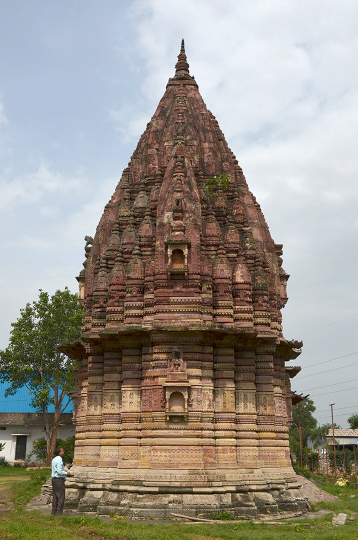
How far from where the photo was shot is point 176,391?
18000 millimetres

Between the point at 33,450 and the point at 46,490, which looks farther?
the point at 33,450

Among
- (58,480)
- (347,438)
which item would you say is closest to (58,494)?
(58,480)

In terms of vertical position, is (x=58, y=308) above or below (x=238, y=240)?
above

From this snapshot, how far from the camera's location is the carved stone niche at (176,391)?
17.8 meters

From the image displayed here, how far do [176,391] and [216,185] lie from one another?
28.7ft

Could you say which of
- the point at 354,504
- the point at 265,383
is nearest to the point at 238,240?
the point at 265,383

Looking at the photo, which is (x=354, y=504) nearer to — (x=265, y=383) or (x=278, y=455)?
(x=278, y=455)

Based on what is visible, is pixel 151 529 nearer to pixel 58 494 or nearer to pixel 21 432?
pixel 58 494

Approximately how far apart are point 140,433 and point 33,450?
31823 mm

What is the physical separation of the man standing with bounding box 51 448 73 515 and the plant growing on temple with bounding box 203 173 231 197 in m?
11.5

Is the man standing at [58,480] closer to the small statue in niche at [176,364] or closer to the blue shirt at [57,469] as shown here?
the blue shirt at [57,469]

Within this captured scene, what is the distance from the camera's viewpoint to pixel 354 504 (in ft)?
71.2

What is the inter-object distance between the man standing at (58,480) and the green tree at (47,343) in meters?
25.7

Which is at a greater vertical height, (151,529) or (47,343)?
(47,343)
